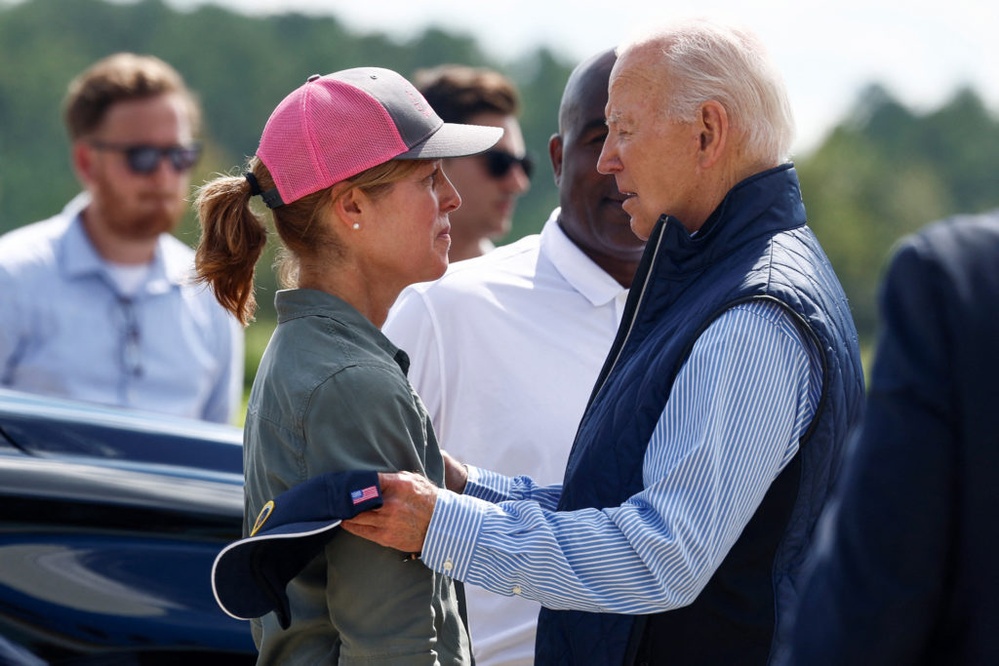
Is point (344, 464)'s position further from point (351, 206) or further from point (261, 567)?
point (351, 206)

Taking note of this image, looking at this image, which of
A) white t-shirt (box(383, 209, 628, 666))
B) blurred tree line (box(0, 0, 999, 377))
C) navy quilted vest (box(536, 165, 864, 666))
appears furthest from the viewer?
blurred tree line (box(0, 0, 999, 377))

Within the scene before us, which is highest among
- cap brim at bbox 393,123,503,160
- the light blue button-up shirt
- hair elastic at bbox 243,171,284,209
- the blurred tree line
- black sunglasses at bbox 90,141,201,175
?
cap brim at bbox 393,123,503,160

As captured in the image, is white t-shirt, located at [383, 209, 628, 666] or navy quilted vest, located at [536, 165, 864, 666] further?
white t-shirt, located at [383, 209, 628, 666]

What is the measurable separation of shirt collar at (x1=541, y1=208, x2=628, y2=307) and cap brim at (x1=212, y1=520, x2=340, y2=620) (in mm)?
1351

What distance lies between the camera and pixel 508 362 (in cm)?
317

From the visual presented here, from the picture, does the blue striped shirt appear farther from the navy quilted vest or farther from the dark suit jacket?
the dark suit jacket

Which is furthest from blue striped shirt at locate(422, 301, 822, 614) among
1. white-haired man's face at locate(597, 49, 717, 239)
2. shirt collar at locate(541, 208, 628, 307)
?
shirt collar at locate(541, 208, 628, 307)

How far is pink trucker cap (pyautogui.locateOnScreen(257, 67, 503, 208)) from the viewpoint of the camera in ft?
7.73

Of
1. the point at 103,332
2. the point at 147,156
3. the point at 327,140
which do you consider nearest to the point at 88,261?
the point at 103,332

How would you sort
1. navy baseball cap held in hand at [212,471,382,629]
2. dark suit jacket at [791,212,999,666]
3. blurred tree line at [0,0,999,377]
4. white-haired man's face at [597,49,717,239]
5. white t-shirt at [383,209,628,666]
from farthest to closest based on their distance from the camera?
blurred tree line at [0,0,999,377]
white t-shirt at [383,209,628,666]
white-haired man's face at [597,49,717,239]
navy baseball cap held in hand at [212,471,382,629]
dark suit jacket at [791,212,999,666]

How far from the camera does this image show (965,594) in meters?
1.54

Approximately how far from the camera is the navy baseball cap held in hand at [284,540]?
206 centimetres

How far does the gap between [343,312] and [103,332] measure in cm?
306

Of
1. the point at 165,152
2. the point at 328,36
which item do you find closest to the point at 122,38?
the point at 328,36
